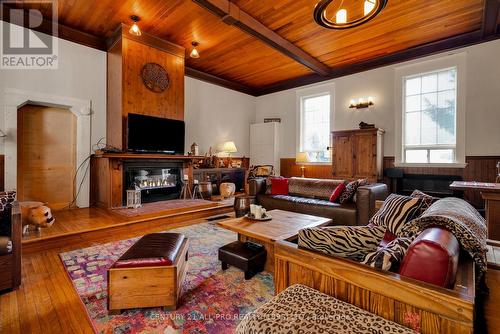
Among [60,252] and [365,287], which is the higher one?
[365,287]

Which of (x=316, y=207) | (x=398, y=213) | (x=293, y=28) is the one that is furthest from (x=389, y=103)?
(x=398, y=213)

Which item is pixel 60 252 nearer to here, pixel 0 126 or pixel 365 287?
pixel 0 126

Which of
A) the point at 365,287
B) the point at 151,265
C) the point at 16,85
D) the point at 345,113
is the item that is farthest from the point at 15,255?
the point at 345,113

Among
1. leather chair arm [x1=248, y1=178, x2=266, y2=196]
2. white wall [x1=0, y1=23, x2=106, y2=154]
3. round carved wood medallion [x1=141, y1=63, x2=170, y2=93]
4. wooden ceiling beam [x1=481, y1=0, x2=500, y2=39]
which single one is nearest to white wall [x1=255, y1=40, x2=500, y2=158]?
wooden ceiling beam [x1=481, y1=0, x2=500, y2=39]

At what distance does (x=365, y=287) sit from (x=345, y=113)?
18.7 ft

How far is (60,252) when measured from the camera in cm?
271

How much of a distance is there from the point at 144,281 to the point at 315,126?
605 centimetres

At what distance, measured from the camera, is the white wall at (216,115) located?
6.14m

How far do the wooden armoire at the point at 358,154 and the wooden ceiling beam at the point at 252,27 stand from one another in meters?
1.96

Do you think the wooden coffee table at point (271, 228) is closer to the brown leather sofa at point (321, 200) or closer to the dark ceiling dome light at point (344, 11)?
the brown leather sofa at point (321, 200)

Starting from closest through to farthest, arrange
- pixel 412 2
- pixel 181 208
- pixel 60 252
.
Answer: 1. pixel 60 252
2. pixel 412 2
3. pixel 181 208

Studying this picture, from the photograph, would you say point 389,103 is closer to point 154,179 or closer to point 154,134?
point 154,134

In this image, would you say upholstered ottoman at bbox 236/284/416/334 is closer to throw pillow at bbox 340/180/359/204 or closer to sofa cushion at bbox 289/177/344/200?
throw pillow at bbox 340/180/359/204

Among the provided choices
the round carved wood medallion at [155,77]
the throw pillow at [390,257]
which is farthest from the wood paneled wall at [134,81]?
the throw pillow at [390,257]
